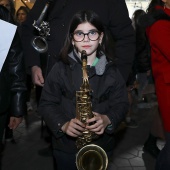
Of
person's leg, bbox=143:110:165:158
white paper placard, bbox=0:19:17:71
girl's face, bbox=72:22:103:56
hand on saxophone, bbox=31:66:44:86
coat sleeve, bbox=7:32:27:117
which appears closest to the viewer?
white paper placard, bbox=0:19:17:71

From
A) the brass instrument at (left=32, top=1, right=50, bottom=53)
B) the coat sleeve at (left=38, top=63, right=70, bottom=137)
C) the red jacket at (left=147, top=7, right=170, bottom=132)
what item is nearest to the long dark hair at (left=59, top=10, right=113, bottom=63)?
the coat sleeve at (left=38, top=63, right=70, bottom=137)

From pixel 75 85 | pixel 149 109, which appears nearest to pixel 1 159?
pixel 75 85

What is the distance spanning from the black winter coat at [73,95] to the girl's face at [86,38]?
13 centimetres

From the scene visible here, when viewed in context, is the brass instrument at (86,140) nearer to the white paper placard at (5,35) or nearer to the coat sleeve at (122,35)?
the white paper placard at (5,35)

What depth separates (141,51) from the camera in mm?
4504

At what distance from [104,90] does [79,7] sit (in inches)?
31.4

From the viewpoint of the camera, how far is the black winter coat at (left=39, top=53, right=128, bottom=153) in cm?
216

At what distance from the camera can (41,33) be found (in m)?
2.64

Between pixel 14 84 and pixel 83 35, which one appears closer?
pixel 83 35

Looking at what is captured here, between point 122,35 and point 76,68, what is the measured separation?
2.23 ft

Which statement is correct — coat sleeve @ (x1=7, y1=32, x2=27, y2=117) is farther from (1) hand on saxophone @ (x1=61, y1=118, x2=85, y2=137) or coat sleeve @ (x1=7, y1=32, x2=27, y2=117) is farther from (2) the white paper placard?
(1) hand on saxophone @ (x1=61, y1=118, x2=85, y2=137)

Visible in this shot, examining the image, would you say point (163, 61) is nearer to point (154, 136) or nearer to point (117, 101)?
point (117, 101)

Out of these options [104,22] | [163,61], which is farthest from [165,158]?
[104,22]

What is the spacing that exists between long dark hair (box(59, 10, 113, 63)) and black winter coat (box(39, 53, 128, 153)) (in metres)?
0.09
